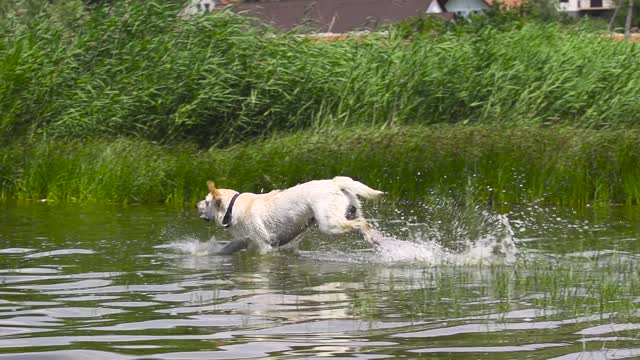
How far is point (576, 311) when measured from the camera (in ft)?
25.5

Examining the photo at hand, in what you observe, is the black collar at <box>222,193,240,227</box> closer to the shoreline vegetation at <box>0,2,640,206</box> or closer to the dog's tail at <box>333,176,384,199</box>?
the dog's tail at <box>333,176,384,199</box>

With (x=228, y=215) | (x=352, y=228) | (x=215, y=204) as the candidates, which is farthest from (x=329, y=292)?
(x=215, y=204)

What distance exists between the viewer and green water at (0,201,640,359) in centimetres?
678

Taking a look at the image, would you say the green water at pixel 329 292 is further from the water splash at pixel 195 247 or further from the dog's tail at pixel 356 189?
the dog's tail at pixel 356 189

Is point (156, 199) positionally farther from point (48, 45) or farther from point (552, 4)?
point (552, 4)

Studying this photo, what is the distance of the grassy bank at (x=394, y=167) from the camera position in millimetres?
15461

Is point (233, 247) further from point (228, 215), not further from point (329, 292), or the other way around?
point (329, 292)

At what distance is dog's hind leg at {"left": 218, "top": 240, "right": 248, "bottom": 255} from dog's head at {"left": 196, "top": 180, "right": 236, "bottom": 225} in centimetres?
22

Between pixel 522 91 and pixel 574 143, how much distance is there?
7.58ft

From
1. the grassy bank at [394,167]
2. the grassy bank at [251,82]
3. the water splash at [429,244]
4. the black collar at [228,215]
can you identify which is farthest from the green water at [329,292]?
the grassy bank at [251,82]

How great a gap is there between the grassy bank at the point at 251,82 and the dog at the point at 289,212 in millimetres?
6694

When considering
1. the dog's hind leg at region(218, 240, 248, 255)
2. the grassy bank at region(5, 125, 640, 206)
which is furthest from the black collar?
the grassy bank at region(5, 125, 640, 206)

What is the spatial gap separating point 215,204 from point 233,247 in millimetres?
437

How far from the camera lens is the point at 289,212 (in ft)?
35.7
